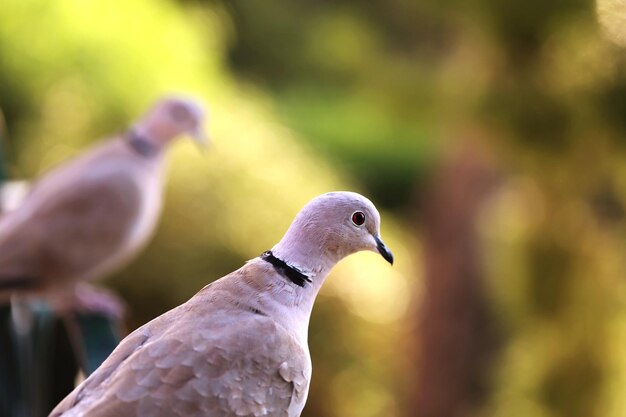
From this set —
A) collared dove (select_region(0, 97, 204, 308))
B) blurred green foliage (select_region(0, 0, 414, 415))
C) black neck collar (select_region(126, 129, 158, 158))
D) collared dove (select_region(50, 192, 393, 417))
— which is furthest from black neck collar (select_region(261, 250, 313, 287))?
blurred green foliage (select_region(0, 0, 414, 415))

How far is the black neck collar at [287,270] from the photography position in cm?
124

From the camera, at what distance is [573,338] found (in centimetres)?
386

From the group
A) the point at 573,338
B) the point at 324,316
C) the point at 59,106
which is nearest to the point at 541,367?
the point at 573,338

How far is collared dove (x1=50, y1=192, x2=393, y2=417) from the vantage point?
1.12 meters

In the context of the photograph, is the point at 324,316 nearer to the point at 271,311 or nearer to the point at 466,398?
the point at 466,398

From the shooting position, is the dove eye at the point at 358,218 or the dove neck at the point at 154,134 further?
the dove neck at the point at 154,134

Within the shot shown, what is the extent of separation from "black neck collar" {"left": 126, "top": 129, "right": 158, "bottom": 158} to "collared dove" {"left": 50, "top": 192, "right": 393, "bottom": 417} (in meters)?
1.65

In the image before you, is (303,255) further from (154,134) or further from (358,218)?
(154,134)

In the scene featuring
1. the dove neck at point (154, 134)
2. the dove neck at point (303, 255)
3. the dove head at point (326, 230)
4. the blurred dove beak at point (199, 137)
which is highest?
the blurred dove beak at point (199, 137)

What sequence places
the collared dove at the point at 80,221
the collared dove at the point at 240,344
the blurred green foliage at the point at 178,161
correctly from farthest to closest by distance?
the blurred green foliage at the point at 178,161, the collared dove at the point at 80,221, the collared dove at the point at 240,344

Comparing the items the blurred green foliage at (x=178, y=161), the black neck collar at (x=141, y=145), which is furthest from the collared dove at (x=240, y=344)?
the blurred green foliage at (x=178, y=161)

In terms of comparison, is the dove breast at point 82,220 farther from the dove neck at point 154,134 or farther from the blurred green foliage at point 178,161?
the blurred green foliage at point 178,161

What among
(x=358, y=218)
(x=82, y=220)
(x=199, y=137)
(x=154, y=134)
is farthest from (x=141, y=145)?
(x=358, y=218)

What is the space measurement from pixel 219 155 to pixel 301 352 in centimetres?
371
